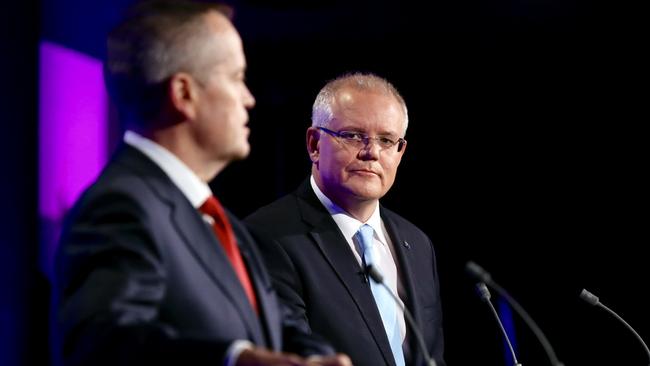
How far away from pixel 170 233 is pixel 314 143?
1.63m

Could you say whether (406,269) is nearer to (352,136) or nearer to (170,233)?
(352,136)

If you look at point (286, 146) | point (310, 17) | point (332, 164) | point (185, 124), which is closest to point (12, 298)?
point (332, 164)

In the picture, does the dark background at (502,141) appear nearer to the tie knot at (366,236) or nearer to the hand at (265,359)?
the tie knot at (366,236)

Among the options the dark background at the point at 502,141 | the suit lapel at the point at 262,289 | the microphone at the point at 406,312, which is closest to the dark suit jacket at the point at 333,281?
the microphone at the point at 406,312

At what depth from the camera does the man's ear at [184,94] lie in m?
1.82

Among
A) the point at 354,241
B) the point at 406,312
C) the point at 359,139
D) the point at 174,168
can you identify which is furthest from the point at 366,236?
the point at 174,168

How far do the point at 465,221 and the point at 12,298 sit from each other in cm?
269

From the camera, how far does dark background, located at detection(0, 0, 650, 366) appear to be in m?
4.84

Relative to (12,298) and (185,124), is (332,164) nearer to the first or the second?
(12,298)

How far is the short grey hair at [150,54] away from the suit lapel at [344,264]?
126 centimetres

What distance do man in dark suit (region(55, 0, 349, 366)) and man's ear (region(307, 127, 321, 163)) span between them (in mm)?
1272

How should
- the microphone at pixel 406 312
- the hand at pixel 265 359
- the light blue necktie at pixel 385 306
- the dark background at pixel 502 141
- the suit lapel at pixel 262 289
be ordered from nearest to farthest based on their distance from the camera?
the hand at pixel 265 359 → the suit lapel at pixel 262 289 → the microphone at pixel 406 312 → the light blue necktie at pixel 385 306 → the dark background at pixel 502 141

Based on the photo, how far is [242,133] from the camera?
1.89 metres

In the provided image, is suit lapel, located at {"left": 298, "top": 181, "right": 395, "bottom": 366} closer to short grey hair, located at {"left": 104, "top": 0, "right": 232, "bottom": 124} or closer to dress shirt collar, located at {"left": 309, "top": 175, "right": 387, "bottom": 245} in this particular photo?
dress shirt collar, located at {"left": 309, "top": 175, "right": 387, "bottom": 245}
